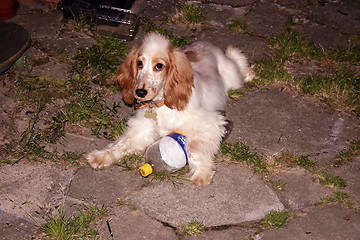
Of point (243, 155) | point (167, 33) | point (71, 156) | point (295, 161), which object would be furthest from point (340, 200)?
point (167, 33)

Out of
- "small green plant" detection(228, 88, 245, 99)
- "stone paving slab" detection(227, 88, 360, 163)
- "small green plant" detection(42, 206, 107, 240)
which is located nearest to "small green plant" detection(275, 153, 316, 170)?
"stone paving slab" detection(227, 88, 360, 163)

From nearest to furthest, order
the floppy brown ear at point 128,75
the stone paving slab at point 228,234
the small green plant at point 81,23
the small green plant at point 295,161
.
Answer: the stone paving slab at point 228,234
the small green plant at point 295,161
the floppy brown ear at point 128,75
the small green plant at point 81,23

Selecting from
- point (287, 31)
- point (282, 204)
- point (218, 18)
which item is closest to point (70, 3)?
point (218, 18)

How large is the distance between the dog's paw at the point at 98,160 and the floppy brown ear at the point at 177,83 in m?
0.83

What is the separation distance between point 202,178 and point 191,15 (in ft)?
10.7

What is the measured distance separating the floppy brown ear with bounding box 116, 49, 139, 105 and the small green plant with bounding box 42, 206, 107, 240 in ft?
4.54

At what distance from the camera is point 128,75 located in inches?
192

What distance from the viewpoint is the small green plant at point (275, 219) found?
13.0 ft

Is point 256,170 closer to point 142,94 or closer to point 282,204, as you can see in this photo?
point 282,204

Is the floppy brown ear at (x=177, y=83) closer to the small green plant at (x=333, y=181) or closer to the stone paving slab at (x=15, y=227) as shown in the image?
the small green plant at (x=333, y=181)

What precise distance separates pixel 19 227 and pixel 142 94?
1604 mm

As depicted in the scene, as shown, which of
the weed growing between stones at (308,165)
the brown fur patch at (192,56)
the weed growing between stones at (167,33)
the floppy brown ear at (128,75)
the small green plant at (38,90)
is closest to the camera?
the weed growing between stones at (308,165)

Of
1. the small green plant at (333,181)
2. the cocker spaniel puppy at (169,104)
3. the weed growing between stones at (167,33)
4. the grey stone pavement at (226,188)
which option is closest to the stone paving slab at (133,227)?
the grey stone pavement at (226,188)

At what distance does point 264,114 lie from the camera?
532 centimetres
